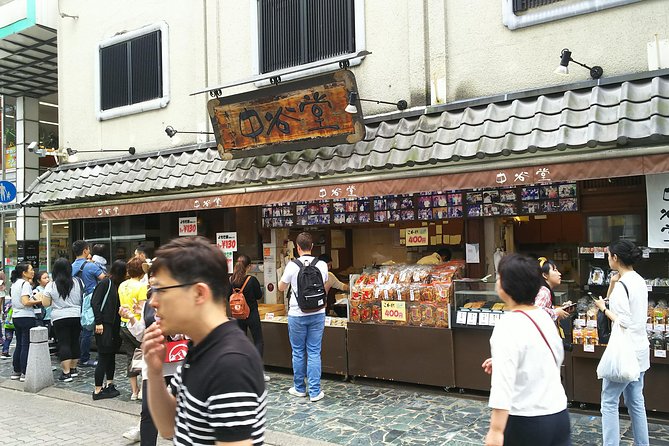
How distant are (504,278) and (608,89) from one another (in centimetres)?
413

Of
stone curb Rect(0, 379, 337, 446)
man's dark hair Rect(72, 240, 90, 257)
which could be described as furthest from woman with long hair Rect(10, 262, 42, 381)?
man's dark hair Rect(72, 240, 90, 257)

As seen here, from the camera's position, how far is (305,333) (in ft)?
24.9

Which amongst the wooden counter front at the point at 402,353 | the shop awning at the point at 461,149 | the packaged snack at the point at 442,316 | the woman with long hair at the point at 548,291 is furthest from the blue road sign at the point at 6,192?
the woman with long hair at the point at 548,291

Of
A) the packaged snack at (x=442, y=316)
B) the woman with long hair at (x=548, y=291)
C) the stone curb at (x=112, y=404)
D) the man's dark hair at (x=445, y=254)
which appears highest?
the man's dark hair at (x=445, y=254)

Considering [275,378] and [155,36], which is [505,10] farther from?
[155,36]

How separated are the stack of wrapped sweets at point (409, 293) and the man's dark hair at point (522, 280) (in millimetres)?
4223

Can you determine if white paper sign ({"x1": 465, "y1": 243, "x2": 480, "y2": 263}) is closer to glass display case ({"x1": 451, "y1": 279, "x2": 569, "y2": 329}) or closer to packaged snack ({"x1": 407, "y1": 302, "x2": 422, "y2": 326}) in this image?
glass display case ({"x1": 451, "y1": 279, "x2": 569, "y2": 329})

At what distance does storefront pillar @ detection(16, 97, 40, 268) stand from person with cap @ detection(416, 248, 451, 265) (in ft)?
42.8

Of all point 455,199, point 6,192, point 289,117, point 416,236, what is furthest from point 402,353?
point 6,192

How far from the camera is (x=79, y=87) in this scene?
12.6 m

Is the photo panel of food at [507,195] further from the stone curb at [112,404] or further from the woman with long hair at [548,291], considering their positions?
the stone curb at [112,404]

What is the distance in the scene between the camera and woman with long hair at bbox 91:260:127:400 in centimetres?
780

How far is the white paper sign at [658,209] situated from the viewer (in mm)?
6387

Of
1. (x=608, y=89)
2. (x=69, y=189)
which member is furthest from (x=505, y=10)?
(x=69, y=189)
